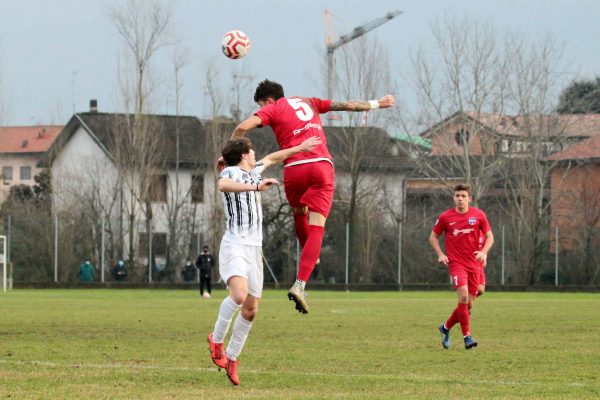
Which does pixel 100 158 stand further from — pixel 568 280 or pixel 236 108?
pixel 568 280

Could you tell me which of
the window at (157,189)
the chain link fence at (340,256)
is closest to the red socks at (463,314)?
the chain link fence at (340,256)

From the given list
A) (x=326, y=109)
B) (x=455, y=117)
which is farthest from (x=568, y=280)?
(x=326, y=109)

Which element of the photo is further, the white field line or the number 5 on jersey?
the number 5 on jersey

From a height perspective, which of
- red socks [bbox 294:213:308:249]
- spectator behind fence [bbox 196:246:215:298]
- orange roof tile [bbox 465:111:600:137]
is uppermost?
orange roof tile [bbox 465:111:600:137]

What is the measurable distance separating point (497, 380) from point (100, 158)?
5340 cm

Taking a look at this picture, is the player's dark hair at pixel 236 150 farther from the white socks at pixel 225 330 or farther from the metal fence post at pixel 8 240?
the metal fence post at pixel 8 240

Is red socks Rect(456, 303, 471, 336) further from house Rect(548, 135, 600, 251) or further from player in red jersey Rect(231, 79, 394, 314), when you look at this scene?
house Rect(548, 135, 600, 251)

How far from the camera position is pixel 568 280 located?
4588cm

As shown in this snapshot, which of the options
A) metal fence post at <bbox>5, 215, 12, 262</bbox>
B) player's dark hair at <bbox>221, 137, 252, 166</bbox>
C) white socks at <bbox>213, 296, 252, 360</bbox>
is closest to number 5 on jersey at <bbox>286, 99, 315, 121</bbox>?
player's dark hair at <bbox>221, 137, 252, 166</bbox>

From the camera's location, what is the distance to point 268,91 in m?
12.5

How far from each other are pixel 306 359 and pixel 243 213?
3.11 metres

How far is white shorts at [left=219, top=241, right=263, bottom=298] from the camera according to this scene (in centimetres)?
1067

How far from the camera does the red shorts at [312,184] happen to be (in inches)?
483

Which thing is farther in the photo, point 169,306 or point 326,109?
point 169,306
